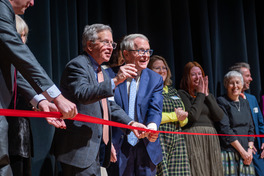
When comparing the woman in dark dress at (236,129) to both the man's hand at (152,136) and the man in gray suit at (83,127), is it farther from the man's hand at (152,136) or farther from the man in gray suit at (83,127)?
the man in gray suit at (83,127)

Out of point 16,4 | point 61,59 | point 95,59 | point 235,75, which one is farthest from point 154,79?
point 235,75

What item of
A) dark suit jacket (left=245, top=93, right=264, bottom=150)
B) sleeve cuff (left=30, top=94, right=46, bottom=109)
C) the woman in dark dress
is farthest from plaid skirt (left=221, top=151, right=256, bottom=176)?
sleeve cuff (left=30, top=94, right=46, bottom=109)

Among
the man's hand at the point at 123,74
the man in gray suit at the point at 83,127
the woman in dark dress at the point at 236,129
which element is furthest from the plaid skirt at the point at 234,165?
the man's hand at the point at 123,74

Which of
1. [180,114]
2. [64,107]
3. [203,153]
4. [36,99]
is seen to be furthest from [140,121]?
[203,153]

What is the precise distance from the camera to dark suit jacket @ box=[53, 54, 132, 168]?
7.04ft

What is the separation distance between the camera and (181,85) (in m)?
4.39

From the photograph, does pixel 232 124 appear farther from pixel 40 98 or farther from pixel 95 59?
pixel 40 98

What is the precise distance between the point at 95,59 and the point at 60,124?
2.14 ft

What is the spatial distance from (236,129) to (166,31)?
1514mm

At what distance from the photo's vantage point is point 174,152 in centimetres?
363

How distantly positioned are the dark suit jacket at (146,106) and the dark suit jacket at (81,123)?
1.60 ft

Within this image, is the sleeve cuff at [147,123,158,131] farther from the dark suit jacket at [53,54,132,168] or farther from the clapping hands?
the clapping hands

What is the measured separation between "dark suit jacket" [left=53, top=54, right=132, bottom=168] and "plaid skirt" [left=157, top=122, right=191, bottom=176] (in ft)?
4.13

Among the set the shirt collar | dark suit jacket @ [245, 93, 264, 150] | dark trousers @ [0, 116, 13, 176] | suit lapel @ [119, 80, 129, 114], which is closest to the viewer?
dark trousers @ [0, 116, 13, 176]
